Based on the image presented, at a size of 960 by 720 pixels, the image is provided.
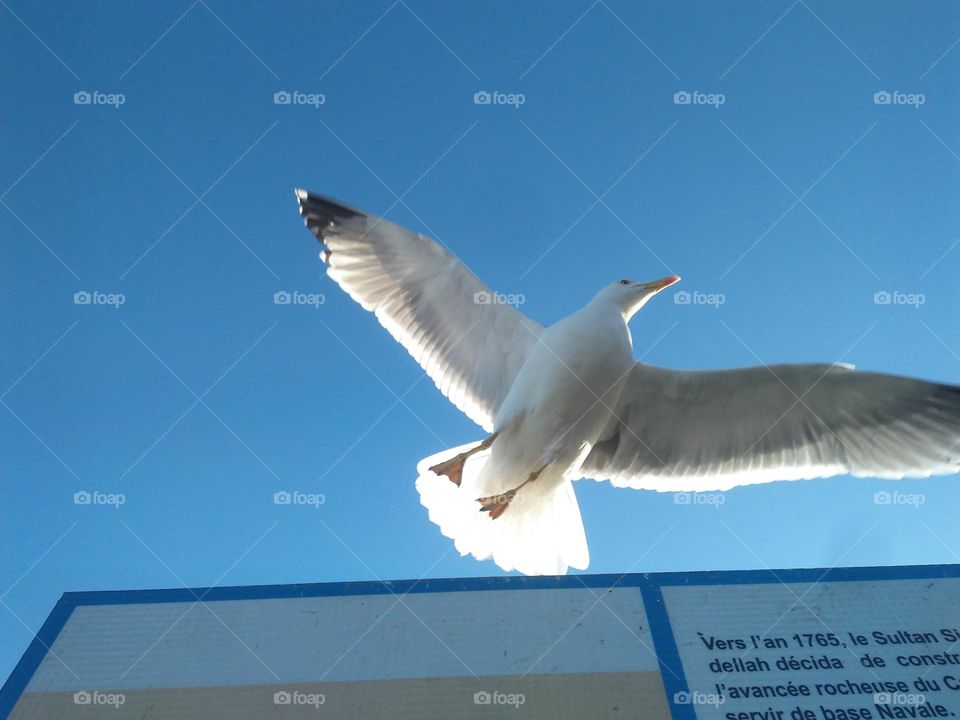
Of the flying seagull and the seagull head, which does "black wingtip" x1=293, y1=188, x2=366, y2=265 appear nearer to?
the flying seagull

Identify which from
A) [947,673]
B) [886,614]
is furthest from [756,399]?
[947,673]

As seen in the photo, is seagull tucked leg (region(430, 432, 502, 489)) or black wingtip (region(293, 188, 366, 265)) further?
black wingtip (region(293, 188, 366, 265))

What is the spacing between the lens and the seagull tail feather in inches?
139

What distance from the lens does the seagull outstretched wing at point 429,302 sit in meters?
3.88

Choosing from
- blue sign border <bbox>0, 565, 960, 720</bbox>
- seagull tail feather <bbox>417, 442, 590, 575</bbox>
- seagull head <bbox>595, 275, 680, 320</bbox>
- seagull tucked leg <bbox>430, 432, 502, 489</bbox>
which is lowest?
blue sign border <bbox>0, 565, 960, 720</bbox>

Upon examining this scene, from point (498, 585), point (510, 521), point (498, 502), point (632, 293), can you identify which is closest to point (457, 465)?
point (498, 502)

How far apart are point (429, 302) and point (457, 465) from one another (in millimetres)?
967

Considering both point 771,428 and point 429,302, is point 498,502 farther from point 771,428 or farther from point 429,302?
point 771,428

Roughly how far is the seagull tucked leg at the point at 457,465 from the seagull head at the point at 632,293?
3.27 ft

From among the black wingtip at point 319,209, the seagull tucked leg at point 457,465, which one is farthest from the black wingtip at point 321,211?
the seagull tucked leg at point 457,465

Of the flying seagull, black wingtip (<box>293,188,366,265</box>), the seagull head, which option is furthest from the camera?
black wingtip (<box>293,188,366,265</box>)

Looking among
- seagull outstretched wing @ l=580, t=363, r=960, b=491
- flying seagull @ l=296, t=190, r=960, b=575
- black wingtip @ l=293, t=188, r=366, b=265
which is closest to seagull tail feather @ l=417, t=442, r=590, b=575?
flying seagull @ l=296, t=190, r=960, b=575

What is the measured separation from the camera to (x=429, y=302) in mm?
4000

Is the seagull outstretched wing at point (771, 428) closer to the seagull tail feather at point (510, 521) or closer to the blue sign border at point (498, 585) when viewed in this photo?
the seagull tail feather at point (510, 521)
